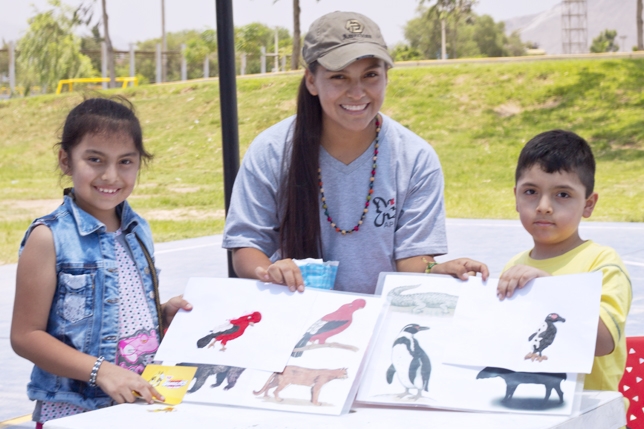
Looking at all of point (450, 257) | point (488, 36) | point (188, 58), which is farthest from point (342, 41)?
point (488, 36)

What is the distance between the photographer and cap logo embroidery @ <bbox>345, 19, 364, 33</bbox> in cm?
236

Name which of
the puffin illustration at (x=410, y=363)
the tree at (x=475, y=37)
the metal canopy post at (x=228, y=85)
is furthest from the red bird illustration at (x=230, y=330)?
the tree at (x=475, y=37)

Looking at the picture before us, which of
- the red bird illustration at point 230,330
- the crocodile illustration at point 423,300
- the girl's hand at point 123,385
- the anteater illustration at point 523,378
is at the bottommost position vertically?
the girl's hand at point 123,385

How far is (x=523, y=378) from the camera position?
5.50 ft

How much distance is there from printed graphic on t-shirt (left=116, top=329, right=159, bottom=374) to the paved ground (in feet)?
5.89

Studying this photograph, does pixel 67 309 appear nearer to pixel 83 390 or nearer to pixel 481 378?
pixel 83 390

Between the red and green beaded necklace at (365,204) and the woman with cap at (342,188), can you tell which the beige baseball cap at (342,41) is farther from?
the red and green beaded necklace at (365,204)

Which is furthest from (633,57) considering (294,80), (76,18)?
(76,18)

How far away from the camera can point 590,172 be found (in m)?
2.26

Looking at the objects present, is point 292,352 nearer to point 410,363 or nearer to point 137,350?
point 410,363

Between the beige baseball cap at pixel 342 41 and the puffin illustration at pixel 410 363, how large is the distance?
82cm

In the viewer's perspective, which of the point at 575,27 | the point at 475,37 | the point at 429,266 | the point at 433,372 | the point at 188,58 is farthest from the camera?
the point at 475,37

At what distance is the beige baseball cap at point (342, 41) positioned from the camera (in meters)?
2.30

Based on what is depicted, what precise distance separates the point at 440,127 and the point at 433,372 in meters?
19.0
